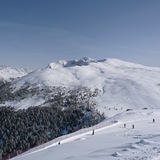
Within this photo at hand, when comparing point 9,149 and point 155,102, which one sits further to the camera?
point 155,102

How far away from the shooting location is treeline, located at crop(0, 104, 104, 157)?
108938 mm

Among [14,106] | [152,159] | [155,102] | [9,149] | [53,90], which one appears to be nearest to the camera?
[152,159]

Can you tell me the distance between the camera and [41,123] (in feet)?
422

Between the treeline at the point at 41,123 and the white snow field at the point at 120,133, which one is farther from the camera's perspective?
the treeline at the point at 41,123

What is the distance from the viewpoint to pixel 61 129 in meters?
125

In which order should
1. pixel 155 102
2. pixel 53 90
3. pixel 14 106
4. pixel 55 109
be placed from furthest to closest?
pixel 53 90 < pixel 14 106 < pixel 155 102 < pixel 55 109

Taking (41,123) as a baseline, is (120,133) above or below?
below

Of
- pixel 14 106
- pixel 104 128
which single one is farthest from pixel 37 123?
pixel 104 128

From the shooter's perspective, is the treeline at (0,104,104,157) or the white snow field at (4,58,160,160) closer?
the white snow field at (4,58,160,160)

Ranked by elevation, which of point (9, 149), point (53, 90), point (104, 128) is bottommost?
point (9, 149)

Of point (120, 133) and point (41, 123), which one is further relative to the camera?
point (41, 123)

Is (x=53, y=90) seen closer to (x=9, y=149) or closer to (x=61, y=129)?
(x=61, y=129)

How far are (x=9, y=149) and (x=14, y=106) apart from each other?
66.6m

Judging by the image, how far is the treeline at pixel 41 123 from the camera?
10894 cm
